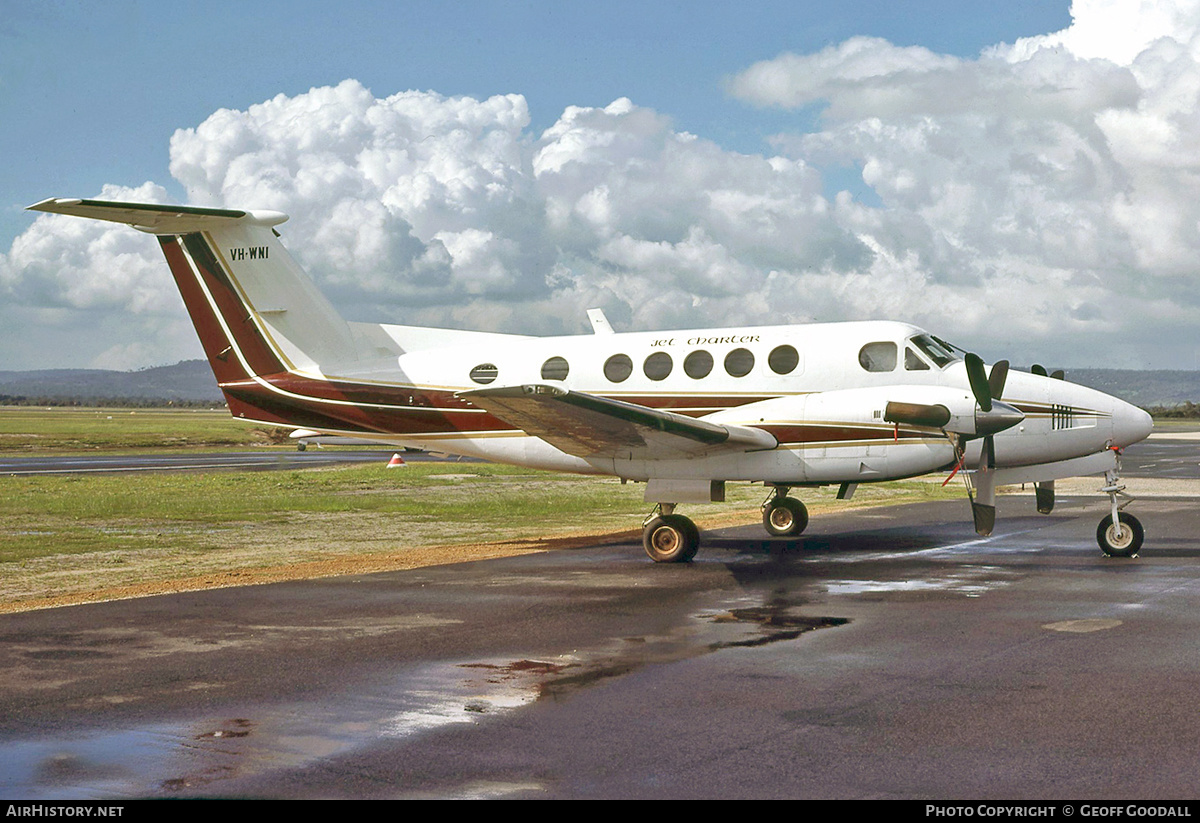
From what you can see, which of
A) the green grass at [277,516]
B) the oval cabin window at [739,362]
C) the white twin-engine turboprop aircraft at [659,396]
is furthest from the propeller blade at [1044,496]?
the green grass at [277,516]

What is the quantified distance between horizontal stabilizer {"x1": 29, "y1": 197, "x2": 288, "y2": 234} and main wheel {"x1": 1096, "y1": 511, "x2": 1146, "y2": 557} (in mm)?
15393

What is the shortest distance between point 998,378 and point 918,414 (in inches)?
73.0

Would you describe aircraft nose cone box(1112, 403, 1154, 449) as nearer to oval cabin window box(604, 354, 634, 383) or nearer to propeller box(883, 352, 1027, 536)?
propeller box(883, 352, 1027, 536)

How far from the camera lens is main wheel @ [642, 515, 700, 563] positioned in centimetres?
1733

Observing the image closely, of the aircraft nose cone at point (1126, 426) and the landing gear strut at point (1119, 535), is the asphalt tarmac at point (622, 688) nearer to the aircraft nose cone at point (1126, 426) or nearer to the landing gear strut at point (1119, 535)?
the landing gear strut at point (1119, 535)

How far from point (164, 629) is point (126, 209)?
31.8ft

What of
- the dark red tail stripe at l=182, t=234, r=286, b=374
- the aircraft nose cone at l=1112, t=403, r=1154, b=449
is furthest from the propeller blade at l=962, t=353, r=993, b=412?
the dark red tail stripe at l=182, t=234, r=286, b=374

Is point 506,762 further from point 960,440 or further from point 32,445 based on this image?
point 32,445

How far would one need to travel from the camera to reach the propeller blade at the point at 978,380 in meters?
16.1

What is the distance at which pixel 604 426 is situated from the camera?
54.4ft

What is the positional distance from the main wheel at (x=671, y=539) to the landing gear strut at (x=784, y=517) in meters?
4.02

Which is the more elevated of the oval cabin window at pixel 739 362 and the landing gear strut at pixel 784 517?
the oval cabin window at pixel 739 362

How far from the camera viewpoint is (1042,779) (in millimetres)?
6305

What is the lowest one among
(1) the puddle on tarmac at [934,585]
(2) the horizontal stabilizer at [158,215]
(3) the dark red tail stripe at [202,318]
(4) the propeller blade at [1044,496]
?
(1) the puddle on tarmac at [934,585]
